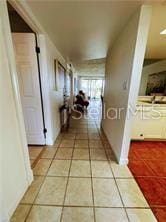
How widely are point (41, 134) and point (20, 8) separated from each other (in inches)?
77.0

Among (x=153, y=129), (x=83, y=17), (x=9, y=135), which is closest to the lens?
(x=9, y=135)

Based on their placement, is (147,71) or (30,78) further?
(147,71)

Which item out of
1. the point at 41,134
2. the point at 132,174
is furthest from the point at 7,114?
the point at 132,174

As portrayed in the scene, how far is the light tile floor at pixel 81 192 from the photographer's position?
46.8 inches

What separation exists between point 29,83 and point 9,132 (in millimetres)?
1263

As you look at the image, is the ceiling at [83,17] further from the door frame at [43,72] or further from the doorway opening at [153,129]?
the doorway opening at [153,129]

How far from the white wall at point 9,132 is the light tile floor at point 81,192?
0.64 ft

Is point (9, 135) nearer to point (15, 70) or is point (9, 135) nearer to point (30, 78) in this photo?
point (15, 70)

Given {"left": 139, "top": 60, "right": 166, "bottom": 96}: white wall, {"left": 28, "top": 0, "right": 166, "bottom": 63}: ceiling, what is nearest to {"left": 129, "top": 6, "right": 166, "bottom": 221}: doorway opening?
{"left": 139, "top": 60, "right": 166, "bottom": 96}: white wall

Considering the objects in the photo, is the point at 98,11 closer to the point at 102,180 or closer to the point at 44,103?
the point at 44,103

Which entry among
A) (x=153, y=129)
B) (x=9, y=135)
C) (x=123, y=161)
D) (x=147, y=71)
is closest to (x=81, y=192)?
(x=123, y=161)

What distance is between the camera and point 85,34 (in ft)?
7.30

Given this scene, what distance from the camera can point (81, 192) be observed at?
145 centimetres

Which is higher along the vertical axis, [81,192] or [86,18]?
[86,18]
